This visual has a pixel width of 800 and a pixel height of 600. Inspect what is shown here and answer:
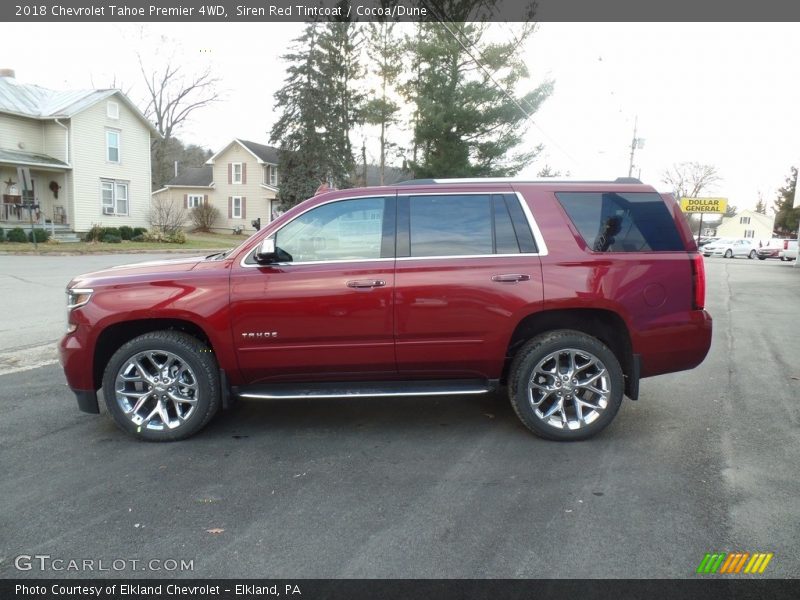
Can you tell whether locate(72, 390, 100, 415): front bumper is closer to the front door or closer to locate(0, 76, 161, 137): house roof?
the front door

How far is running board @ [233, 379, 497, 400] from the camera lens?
14.1 ft

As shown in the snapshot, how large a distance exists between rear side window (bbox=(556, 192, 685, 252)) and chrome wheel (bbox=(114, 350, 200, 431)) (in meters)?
3.20

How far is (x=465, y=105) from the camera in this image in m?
25.4

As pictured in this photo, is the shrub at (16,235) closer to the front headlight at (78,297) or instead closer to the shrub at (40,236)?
the shrub at (40,236)

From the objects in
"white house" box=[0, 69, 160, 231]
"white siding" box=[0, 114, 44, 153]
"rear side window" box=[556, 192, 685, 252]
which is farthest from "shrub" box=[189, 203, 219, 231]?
"rear side window" box=[556, 192, 685, 252]

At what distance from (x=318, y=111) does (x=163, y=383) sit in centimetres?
3220

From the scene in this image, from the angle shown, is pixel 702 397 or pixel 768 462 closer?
pixel 768 462

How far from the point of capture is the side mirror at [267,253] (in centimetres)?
418

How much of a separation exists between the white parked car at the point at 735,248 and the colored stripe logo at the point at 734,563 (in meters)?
44.9

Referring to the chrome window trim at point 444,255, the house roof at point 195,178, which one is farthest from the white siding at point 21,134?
the chrome window trim at point 444,255

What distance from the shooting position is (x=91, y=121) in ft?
98.9

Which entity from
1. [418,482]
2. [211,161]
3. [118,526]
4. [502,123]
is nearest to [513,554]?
[418,482]

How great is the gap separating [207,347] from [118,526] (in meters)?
1.56
